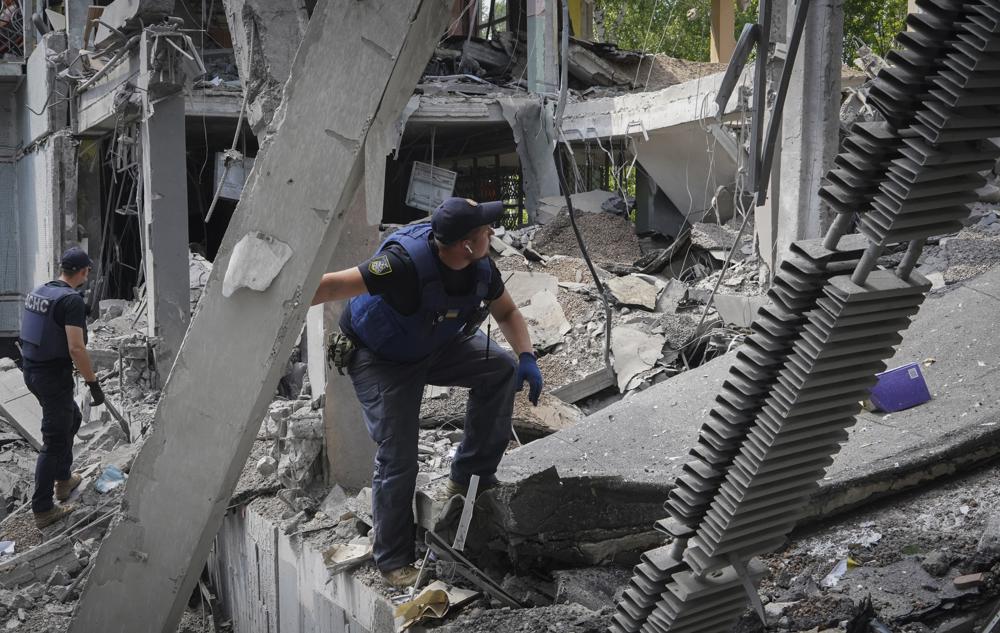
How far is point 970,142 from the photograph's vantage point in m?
1.90

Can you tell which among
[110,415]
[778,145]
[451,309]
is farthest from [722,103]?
[110,415]

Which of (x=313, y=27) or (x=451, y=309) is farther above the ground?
(x=313, y=27)

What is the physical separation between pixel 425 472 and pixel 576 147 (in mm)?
9637

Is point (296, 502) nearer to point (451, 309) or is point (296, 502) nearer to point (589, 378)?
point (451, 309)

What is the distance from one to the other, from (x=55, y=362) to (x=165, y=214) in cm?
326

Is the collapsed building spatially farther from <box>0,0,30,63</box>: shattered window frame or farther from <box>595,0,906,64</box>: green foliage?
<box>595,0,906,64</box>: green foliage

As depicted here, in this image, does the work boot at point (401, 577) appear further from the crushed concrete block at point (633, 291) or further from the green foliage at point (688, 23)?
the green foliage at point (688, 23)

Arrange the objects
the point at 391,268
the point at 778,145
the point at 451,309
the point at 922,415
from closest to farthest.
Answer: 1. the point at 391,268
2. the point at 451,309
3. the point at 922,415
4. the point at 778,145

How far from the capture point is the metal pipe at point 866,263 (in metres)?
2.04

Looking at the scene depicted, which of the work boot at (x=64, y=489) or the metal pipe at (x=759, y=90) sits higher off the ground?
the metal pipe at (x=759, y=90)

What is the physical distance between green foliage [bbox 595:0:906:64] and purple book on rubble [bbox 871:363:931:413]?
15345mm

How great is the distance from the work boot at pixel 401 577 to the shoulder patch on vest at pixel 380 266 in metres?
1.27

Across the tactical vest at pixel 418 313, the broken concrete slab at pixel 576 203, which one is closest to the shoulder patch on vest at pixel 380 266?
the tactical vest at pixel 418 313

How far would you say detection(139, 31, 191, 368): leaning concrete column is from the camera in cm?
889
